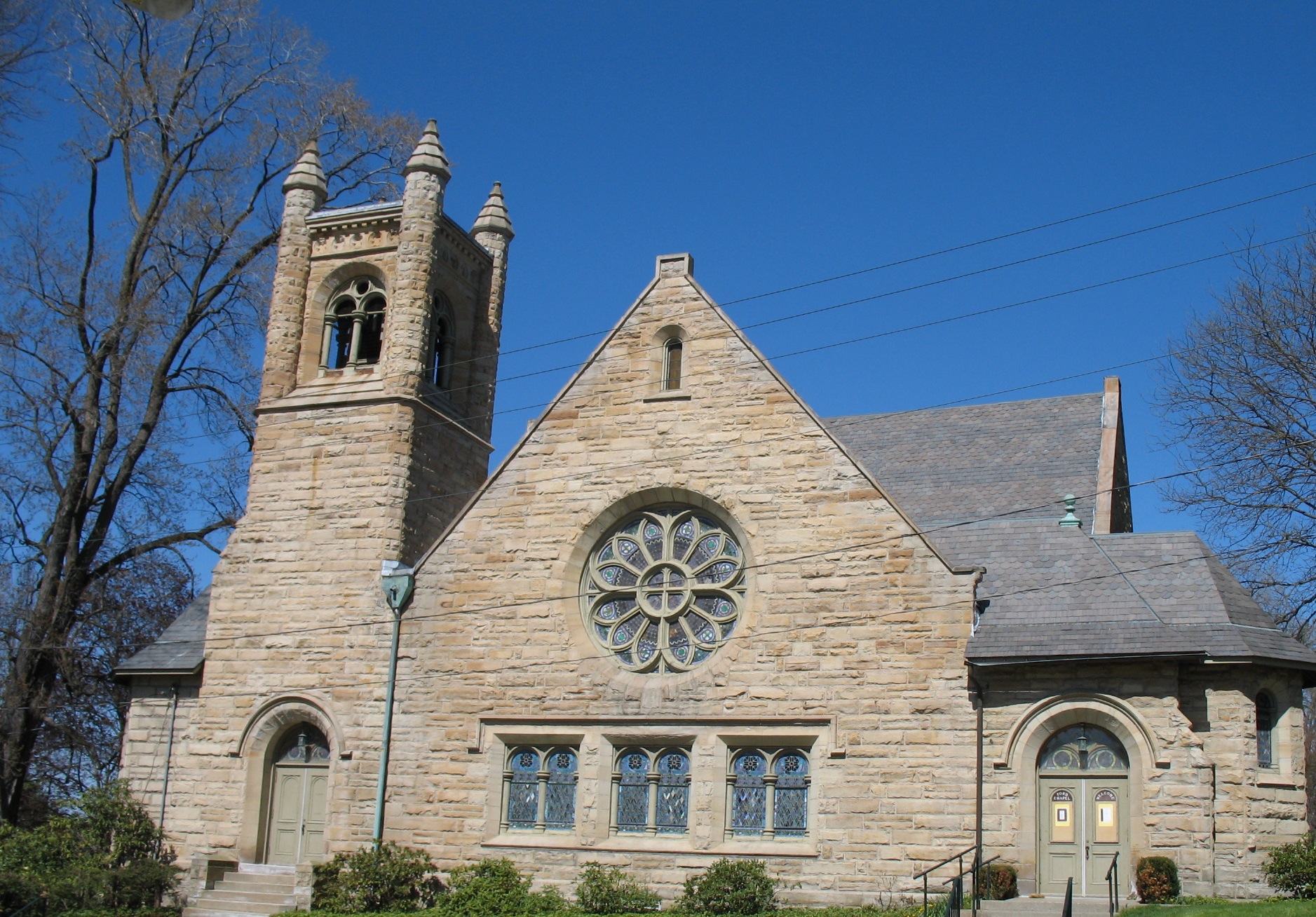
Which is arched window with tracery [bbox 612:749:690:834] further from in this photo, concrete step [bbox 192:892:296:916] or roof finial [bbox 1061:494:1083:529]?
roof finial [bbox 1061:494:1083:529]

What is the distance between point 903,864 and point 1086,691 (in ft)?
10.9

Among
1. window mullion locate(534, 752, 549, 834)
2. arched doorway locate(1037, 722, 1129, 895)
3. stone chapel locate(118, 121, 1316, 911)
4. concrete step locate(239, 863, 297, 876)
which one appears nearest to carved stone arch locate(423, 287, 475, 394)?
stone chapel locate(118, 121, 1316, 911)

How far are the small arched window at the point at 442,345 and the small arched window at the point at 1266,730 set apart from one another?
15.4m

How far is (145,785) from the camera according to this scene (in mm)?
23578

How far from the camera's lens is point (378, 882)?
66.2ft

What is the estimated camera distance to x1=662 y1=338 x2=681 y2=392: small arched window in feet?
72.8

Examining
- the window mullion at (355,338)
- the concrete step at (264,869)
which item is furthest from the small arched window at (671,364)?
the concrete step at (264,869)

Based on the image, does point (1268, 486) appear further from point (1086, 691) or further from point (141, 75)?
point (141, 75)

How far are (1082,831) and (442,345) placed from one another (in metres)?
15.1

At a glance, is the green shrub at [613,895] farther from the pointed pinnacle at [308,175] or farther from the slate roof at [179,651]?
the pointed pinnacle at [308,175]

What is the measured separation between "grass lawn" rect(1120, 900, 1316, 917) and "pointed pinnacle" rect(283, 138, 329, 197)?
19.5m

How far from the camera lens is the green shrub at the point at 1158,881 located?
1708cm

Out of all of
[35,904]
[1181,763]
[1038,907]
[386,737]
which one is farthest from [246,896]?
[1181,763]

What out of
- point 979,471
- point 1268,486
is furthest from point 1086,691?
point 1268,486
